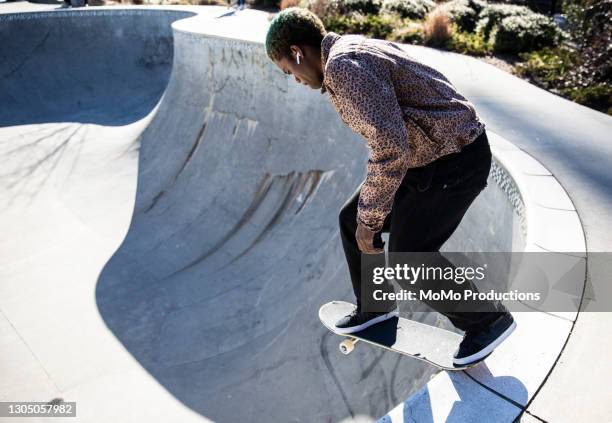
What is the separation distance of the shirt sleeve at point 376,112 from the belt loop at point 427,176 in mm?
230

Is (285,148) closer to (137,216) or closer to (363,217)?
(137,216)

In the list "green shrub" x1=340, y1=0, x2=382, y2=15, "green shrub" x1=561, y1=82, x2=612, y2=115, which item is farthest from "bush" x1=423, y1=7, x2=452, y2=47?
"green shrub" x1=561, y1=82, x2=612, y2=115

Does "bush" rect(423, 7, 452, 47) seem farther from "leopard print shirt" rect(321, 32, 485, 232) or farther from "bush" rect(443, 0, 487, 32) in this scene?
"leopard print shirt" rect(321, 32, 485, 232)

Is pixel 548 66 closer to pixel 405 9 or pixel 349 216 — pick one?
pixel 405 9

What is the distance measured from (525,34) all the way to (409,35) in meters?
2.48

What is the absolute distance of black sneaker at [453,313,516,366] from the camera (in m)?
2.14

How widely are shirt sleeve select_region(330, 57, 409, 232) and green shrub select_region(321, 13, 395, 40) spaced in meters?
9.63

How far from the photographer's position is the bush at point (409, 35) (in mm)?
10219

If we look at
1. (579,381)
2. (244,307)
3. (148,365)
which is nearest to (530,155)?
(579,381)

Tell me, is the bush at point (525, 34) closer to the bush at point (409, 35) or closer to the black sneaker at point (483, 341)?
the bush at point (409, 35)

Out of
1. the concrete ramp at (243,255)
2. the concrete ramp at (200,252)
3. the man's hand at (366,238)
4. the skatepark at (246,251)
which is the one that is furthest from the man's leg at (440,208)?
the concrete ramp at (243,255)

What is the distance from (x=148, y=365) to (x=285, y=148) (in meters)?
3.56

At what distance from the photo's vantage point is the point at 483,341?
2.16 metres

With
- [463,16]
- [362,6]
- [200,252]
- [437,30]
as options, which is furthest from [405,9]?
[200,252]
